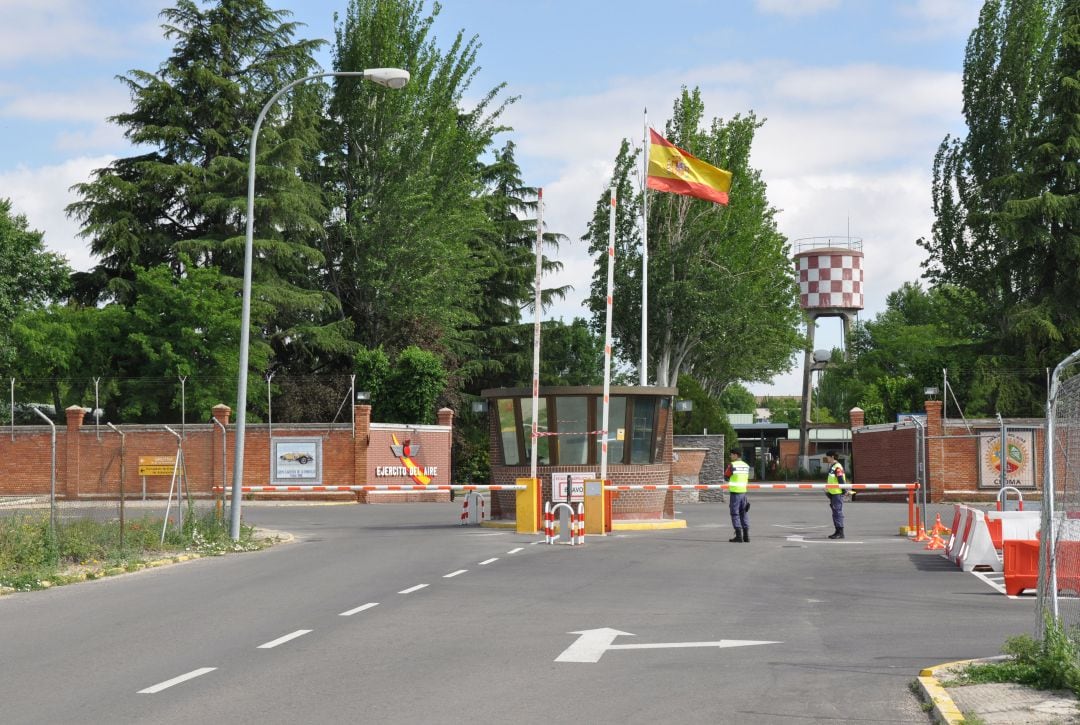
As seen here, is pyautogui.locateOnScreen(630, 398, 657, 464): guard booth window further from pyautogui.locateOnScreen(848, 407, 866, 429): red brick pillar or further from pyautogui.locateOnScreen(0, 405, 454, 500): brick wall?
pyautogui.locateOnScreen(848, 407, 866, 429): red brick pillar

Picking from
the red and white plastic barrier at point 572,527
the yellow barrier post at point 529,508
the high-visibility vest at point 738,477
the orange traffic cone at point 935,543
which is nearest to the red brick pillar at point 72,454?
the yellow barrier post at point 529,508

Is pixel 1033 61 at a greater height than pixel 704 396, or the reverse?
pixel 1033 61

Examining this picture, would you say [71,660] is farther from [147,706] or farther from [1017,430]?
[1017,430]

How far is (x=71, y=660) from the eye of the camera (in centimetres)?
1045

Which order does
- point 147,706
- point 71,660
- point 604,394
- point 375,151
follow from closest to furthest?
1. point 147,706
2. point 71,660
3. point 604,394
4. point 375,151

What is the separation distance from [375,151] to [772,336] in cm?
2035

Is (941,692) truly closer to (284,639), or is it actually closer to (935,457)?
(284,639)

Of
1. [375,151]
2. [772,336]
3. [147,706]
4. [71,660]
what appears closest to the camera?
[147,706]

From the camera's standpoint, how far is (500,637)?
11750 millimetres

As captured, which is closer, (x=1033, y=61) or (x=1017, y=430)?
(x=1017, y=430)

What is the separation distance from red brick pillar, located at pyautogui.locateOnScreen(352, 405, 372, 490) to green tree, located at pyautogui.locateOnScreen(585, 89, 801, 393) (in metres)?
14.8

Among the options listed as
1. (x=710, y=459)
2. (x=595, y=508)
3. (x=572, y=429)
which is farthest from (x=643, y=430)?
(x=710, y=459)

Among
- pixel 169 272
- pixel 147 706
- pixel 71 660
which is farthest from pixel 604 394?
pixel 169 272

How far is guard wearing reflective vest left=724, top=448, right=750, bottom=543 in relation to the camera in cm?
2447
